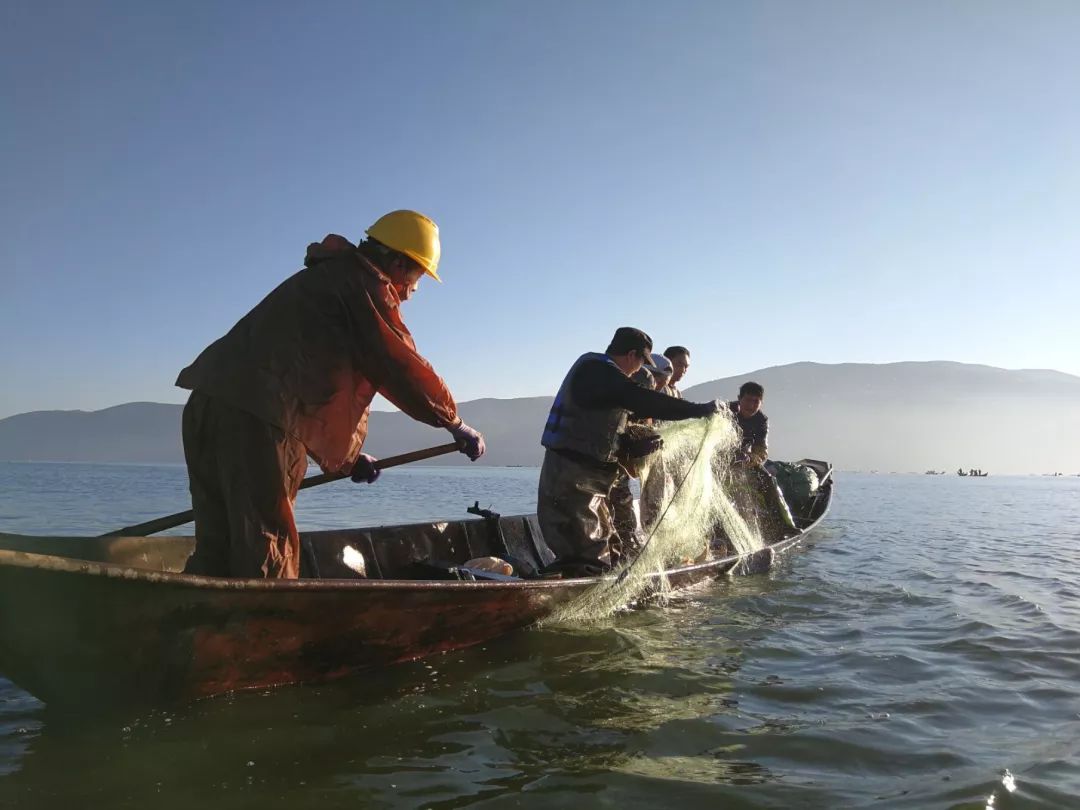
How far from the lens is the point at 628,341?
22.0ft

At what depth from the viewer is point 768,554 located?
9.50 meters

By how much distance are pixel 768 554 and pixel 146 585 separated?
25.9 feet

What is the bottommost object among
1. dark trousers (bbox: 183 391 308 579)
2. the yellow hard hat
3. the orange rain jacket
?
dark trousers (bbox: 183 391 308 579)

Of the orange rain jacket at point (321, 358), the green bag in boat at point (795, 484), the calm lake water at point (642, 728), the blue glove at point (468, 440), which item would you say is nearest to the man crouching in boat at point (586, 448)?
the calm lake water at point (642, 728)

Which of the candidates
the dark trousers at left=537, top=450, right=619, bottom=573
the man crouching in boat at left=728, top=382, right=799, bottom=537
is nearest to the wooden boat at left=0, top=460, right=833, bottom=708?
the dark trousers at left=537, top=450, right=619, bottom=573

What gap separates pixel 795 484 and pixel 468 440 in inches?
429

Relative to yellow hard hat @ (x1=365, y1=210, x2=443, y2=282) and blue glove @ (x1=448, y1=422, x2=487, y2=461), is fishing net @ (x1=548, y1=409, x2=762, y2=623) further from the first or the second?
yellow hard hat @ (x1=365, y1=210, x2=443, y2=282)

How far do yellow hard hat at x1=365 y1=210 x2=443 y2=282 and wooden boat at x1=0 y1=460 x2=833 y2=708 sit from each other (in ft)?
6.35

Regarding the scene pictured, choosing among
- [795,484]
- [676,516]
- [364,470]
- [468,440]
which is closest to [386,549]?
[364,470]

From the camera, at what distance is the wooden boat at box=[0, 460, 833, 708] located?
314 cm

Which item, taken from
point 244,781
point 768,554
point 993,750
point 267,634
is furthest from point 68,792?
point 768,554

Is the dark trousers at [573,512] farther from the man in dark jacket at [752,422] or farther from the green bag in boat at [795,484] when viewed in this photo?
the green bag in boat at [795,484]

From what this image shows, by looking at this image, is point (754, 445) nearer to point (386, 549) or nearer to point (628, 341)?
point (628, 341)

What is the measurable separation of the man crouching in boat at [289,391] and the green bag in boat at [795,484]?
11168 millimetres
